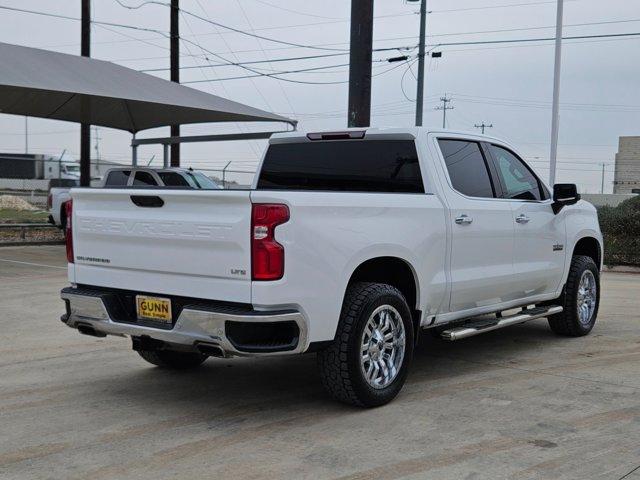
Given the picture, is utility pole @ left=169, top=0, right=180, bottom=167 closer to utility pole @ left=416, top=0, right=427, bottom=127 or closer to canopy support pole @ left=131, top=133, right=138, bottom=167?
canopy support pole @ left=131, top=133, right=138, bottom=167

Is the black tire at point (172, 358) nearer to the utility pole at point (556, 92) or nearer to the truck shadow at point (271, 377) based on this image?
the truck shadow at point (271, 377)

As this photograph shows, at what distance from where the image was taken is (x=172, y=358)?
644cm

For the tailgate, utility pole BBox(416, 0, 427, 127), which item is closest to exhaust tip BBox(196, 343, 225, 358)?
the tailgate

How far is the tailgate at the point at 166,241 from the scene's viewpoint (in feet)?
15.5

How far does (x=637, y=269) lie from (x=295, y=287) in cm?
1358

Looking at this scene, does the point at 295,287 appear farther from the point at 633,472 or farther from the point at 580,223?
the point at 580,223

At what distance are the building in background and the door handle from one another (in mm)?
70691

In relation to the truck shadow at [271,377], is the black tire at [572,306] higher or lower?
higher

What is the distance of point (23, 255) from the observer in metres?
16.9

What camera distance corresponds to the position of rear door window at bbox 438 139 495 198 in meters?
6.38

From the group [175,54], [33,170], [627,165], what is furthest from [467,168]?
[627,165]

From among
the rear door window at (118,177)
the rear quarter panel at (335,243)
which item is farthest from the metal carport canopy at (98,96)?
the rear quarter panel at (335,243)

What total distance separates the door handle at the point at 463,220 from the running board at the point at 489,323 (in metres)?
0.86

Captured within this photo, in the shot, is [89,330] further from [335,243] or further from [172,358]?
[335,243]
